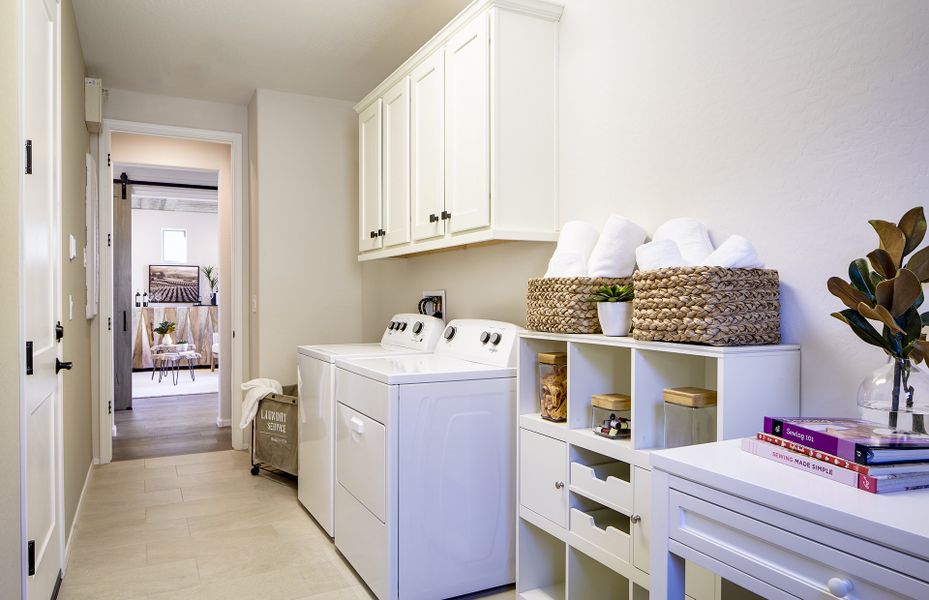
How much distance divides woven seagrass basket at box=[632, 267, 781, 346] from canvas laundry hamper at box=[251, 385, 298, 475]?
2.52 m

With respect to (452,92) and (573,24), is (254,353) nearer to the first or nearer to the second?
(452,92)

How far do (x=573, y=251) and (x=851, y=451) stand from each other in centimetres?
122

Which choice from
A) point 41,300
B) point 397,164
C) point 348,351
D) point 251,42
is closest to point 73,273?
point 41,300

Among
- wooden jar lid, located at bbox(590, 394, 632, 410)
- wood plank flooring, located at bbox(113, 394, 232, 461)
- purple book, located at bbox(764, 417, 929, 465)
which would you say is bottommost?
wood plank flooring, located at bbox(113, 394, 232, 461)

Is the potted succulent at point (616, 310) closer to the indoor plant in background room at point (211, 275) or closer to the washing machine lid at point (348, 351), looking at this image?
the washing machine lid at point (348, 351)

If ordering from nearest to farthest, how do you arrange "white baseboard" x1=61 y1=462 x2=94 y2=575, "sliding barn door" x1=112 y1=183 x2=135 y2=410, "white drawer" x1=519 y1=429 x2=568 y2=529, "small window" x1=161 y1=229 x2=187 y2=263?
"white drawer" x1=519 y1=429 x2=568 y2=529 → "white baseboard" x1=61 y1=462 x2=94 y2=575 → "sliding barn door" x1=112 y1=183 x2=135 y2=410 → "small window" x1=161 y1=229 x2=187 y2=263

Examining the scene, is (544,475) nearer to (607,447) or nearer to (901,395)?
(607,447)

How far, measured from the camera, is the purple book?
950mm

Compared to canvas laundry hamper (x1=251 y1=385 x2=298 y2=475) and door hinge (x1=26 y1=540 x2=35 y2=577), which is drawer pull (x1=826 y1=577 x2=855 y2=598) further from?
canvas laundry hamper (x1=251 y1=385 x2=298 y2=475)

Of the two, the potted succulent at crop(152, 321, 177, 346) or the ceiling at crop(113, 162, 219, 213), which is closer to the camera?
the ceiling at crop(113, 162, 219, 213)

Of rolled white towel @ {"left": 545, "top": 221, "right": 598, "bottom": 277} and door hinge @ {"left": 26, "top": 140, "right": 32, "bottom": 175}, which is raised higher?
door hinge @ {"left": 26, "top": 140, "right": 32, "bottom": 175}

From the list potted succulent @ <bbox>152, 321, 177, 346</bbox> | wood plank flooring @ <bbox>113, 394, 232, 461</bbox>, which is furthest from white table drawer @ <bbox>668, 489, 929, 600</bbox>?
potted succulent @ <bbox>152, 321, 177, 346</bbox>

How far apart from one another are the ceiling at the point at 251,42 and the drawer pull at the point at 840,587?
275cm

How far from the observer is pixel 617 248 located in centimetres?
194
